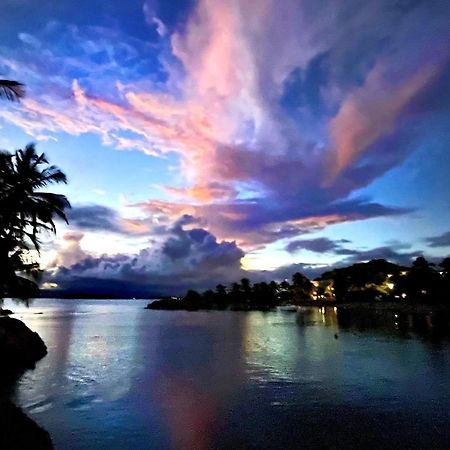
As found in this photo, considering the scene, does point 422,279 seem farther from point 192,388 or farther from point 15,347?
point 15,347

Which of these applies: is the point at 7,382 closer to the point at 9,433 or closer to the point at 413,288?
the point at 9,433

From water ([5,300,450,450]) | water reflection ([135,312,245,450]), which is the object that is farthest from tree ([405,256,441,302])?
water reflection ([135,312,245,450])

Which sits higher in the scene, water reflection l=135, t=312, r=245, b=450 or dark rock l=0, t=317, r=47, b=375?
dark rock l=0, t=317, r=47, b=375

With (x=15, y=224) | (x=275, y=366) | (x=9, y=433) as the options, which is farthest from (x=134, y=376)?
(x=9, y=433)

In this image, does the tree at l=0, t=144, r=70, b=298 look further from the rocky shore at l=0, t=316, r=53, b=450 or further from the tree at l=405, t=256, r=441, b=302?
the tree at l=405, t=256, r=441, b=302

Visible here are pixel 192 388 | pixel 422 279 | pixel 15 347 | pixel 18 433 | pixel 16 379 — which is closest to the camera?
pixel 18 433

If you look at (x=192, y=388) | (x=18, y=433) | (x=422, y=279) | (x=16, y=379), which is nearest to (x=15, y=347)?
(x=16, y=379)

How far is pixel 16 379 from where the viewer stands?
2706 cm

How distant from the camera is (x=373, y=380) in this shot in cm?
2789

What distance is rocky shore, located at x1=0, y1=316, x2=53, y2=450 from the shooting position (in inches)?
457

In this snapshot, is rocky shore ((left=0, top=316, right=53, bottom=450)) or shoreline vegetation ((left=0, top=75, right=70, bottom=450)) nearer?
rocky shore ((left=0, top=316, right=53, bottom=450))

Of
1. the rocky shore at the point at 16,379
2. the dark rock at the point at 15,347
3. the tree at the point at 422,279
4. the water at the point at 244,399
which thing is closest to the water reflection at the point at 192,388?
the water at the point at 244,399

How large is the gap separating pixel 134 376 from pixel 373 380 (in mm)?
17641

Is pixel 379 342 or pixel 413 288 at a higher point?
pixel 413 288
